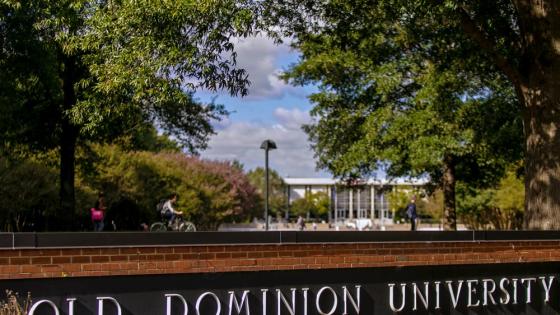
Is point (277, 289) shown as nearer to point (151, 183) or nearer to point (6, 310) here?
point (6, 310)

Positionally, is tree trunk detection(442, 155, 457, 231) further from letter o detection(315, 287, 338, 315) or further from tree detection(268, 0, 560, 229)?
letter o detection(315, 287, 338, 315)

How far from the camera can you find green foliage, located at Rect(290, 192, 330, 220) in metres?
132

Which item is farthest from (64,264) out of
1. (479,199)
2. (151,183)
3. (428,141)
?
(479,199)

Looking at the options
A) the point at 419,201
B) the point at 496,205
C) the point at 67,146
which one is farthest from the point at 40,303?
the point at 419,201

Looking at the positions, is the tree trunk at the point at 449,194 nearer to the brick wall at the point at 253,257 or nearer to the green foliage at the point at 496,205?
the green foliage at the point at 496,205

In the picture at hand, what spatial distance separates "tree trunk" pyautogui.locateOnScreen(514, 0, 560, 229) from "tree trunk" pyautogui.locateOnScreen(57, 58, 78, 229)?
10139 millimetres

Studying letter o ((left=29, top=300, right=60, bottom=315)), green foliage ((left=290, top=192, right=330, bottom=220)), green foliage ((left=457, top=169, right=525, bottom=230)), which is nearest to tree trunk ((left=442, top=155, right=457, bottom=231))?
green foliage ((left=457, top=169, right=525, bottom=230))

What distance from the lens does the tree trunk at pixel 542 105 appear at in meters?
11.8

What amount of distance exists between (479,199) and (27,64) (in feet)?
116

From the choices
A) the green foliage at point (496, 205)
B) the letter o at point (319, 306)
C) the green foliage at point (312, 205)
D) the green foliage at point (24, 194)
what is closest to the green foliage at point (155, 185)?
the green foliage at point (24, 194)

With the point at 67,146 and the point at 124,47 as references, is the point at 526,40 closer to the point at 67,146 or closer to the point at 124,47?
the point at 124,47

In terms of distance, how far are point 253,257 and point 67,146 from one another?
34.8 feet

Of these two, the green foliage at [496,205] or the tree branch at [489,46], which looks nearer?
the tree branch at [489,46]

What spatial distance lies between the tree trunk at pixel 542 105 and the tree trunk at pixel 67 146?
10.1m
